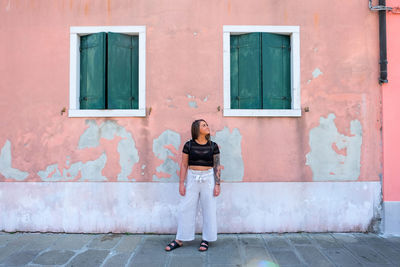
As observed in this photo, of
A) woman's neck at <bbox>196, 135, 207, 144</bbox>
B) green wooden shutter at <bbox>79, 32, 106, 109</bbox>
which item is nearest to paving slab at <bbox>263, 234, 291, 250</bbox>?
woman's neck at <bbox>196, 135, 207, 144</bbox>

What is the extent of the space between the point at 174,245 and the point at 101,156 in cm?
190

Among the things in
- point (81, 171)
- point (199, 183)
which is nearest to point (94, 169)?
point (81, 171)

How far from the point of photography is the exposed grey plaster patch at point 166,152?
14.7 feet

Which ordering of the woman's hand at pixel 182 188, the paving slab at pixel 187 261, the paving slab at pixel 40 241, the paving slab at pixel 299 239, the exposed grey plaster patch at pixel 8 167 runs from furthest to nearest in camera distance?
the exposed grey plaster patch at pixel 8 167, the paving slab at pixel 299 239, the paving slab at pixel 40 241, the woman's hand at pixel 182 188, the paving slab at pixel 187 261

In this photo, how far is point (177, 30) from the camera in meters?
4.57

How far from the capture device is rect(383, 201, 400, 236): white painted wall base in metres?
4.44

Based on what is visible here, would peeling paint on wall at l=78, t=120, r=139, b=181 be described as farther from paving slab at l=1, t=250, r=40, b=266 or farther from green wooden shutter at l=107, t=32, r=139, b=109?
paving slab at l=1, t=250, r=40, b=266

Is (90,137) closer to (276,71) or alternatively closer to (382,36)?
(276,71)

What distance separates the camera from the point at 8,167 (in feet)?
15.0

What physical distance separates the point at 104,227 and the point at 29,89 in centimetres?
271

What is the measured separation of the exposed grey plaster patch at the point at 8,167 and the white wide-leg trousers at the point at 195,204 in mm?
2869

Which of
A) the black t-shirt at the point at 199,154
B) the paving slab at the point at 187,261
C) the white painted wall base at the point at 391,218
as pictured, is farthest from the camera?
the white painted wall base at the point at 391,218

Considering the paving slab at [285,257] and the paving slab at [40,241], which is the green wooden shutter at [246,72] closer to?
the paving slab at [285,257]

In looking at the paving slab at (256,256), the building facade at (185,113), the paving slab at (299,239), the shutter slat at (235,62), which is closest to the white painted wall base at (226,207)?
the building facade at (185,113)
